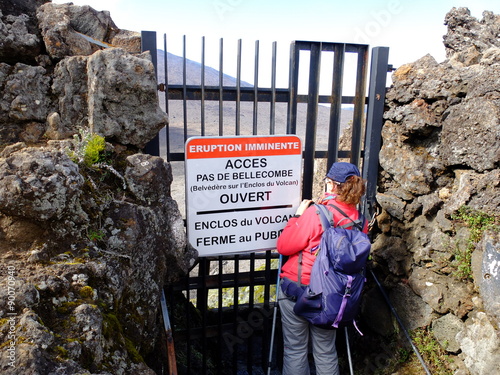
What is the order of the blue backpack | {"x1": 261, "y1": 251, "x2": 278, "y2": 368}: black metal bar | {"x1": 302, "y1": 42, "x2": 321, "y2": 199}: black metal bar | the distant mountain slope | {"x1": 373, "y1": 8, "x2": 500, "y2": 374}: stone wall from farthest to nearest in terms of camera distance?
1. the distant mountain slope
2. {"x1": 261, "y1": 251, "x2": 278, "y2": 368}: black metal bar
3. {"x1": 302, "y1": 42, "x2": 321, "y2": 199}: black metal bar
4. {"x1": 373, "y1": 8, "x2": 500, "y2": 374}: stone wall
5. the blue backpack

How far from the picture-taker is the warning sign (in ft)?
13.4

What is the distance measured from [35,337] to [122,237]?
3.36 feet

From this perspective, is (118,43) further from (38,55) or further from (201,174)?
(201,174)

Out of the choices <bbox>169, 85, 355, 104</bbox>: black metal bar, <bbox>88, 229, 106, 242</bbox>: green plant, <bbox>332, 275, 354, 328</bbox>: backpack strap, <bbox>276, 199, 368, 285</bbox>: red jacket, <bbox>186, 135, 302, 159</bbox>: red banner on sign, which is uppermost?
<bbox>169, 85, 355, 104</bbox>: black metal bar

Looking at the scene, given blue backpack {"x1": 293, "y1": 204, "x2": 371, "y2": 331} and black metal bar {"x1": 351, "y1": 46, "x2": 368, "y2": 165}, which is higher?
black metal bar {"x1": 351, "y1": 46, "x2": 368, "y2": 165}

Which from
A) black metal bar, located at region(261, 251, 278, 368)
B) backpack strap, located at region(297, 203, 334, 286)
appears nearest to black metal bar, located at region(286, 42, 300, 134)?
backpack strap, located at region(297, 203, 334, 286)

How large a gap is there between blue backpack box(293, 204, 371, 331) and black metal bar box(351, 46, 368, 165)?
1.47 m

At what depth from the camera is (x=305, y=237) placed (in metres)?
3.80

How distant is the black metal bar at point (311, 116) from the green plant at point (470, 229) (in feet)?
4.99

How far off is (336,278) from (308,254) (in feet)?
1.27

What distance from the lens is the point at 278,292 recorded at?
4469mm

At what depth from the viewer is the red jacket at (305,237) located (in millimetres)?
3783

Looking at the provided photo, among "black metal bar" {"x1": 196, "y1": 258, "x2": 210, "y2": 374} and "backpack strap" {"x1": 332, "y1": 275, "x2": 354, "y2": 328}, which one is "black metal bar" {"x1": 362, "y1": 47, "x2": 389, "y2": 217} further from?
"black metal bar" {"x1": 196, "y1": 258, "x2": 210, "y2": 374}

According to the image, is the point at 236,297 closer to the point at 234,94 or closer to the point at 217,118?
the point at 234,94
